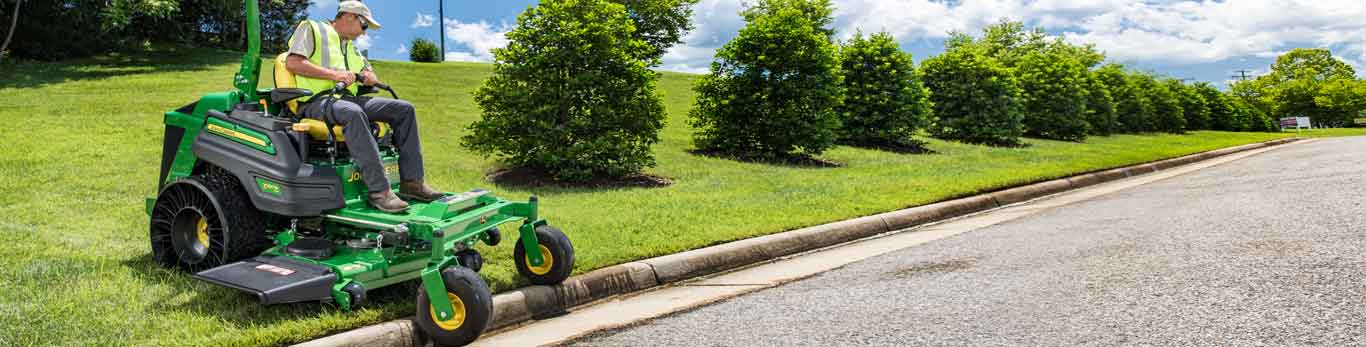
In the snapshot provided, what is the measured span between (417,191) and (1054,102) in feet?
94.8

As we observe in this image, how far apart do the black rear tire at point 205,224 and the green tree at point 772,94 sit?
11.8 meters

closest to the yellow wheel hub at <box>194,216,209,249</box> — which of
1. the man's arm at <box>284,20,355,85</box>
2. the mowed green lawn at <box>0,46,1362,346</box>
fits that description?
the mowed green lawn at <box>0,46,1362,346</box>

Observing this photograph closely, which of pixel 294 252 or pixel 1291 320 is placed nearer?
pixel 1291 320

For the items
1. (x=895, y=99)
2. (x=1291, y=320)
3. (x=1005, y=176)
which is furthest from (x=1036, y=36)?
(x=1291, y=320)

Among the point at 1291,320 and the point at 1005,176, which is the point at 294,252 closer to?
the point at 1291,320

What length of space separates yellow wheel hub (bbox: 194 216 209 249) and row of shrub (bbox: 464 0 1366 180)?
6235mm

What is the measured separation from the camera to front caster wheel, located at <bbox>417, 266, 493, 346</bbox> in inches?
151

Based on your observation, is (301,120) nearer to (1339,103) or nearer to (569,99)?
(569,99)

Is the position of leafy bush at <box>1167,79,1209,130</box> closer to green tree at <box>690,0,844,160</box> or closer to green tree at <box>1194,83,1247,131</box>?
green tree at <box>1194,83,1247,131</box>

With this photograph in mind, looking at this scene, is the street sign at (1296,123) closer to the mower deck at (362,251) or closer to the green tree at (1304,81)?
the green tree at (1304,81)

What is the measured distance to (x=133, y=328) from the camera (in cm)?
383

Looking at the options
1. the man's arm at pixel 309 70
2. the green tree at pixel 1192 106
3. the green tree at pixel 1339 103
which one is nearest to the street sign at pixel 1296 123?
the green tree at pixel 1192 106

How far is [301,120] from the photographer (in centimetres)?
464

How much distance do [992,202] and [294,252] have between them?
8140 millimetres
